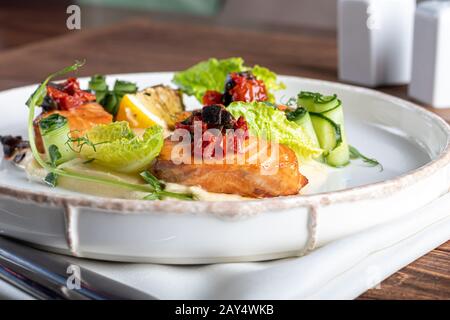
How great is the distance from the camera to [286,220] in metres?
1.38

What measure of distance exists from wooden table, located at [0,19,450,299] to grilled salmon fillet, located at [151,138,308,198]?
3.70 feet

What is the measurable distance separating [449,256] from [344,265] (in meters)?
0.27

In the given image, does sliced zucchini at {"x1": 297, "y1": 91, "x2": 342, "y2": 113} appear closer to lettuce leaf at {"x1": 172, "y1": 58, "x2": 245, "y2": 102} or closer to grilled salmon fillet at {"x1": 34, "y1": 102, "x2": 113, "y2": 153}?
lettuce leaf at {"x1": 172, "y1": 58, "x2": 245, "y2": 102}

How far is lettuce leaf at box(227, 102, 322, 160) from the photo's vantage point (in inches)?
75.2

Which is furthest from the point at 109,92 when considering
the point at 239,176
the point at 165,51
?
the point at 165,51

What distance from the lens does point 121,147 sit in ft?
5.87

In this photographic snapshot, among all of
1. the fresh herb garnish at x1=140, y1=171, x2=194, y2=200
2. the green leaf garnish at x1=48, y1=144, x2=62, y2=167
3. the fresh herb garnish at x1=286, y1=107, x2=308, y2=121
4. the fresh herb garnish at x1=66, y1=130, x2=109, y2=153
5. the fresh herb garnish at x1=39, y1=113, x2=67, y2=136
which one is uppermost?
the fresh herb garnish at x1=39, y1=113, x2=67, y2=136

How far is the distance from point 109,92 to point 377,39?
1235 mm

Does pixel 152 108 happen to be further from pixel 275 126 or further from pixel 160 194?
pixel 160 194

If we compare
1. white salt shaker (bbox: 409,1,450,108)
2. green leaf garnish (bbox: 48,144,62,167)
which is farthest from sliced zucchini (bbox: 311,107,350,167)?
white salt shaker (bbox: 409,1,450,108)

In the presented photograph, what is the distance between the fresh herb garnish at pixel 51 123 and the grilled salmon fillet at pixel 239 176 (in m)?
0.34

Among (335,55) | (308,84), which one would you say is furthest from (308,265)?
(335,55)
